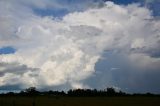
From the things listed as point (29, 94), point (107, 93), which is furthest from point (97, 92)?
point (29, 94)

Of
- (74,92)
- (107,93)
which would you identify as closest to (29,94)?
(74,92)

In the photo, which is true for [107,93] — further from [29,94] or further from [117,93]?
[29,94]

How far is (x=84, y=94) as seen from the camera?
15800 cm

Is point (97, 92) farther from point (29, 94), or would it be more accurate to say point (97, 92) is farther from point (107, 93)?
point (29, 94)

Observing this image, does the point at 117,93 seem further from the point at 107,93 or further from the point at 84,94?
the point at 84,94

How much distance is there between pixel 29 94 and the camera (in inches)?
5792

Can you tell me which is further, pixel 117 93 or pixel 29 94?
pixel 117 93

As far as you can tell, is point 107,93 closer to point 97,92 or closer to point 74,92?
point 97,92

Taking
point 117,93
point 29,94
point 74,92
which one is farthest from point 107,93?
point 29,94

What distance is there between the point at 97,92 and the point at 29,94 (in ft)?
111

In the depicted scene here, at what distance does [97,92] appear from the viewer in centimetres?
16300

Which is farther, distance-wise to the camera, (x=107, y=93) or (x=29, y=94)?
(x=107, y=93)

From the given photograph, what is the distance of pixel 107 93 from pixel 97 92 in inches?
187

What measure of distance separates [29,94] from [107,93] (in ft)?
124
